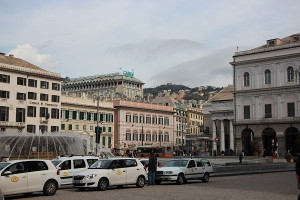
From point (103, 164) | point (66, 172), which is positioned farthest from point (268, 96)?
point (103, 164)

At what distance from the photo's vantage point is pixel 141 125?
101m

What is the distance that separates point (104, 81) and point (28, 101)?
82.4 metres

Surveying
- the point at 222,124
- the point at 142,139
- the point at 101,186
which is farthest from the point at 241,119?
the point at 101,186

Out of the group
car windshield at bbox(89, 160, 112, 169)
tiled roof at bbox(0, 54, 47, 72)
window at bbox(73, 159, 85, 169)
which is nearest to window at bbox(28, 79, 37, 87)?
tiled roof at bbox(0, 54, 47, 72)

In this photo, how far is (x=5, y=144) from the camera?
46594 mm

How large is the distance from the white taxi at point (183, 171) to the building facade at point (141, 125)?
6816 cm

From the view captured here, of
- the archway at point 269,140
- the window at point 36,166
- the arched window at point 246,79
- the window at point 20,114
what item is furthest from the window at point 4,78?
the window at point 36,166

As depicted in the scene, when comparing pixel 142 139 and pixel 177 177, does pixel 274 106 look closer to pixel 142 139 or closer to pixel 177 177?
pixel 142 139

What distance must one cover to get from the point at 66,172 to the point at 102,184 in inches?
129

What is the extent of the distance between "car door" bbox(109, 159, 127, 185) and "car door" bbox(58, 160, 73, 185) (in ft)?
10.1

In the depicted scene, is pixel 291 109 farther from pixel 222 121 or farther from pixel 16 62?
pixel 16 62

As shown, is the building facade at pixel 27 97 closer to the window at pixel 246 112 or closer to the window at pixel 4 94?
the window at pixel 4 94

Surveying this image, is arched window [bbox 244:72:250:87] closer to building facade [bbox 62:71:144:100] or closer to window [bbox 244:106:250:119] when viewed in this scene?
window [bbox 244:106:250:119]

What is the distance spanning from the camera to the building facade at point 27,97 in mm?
66750
